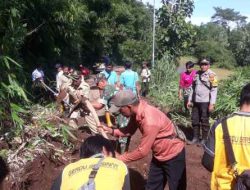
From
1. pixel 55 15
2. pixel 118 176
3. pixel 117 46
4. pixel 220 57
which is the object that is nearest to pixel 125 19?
pixel 117 46

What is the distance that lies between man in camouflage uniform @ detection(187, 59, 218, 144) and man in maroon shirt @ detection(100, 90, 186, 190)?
11.7 feet

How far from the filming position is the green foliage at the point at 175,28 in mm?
19859

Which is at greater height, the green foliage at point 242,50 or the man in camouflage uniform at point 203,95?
the man in camouflage uniform at point 203,95

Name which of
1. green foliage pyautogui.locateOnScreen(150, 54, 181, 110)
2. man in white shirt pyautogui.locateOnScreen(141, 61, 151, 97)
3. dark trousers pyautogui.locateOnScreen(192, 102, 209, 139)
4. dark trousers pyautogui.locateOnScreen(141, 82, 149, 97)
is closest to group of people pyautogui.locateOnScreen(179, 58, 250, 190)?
dark trousers pyautogui.locateOnScreen(192, 102, 209, 139)

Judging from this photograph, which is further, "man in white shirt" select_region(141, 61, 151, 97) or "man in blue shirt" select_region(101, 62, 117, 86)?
"man in white shirt" select_region(141, 61, 151, 97)

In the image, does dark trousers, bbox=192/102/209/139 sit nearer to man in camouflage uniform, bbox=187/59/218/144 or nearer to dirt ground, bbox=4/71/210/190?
man in camouflage uniform, bbox=187/59/218/144

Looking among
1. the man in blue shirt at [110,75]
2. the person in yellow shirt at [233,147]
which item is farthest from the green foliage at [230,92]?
the person in yellow shirt at [233,147]

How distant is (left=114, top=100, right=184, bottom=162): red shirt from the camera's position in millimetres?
4328

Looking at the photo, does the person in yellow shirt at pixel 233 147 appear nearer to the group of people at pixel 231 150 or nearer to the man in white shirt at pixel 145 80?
the group of people at pixel 231 150

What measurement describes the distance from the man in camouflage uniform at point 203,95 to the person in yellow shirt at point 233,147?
483cm

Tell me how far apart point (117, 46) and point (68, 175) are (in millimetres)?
26681

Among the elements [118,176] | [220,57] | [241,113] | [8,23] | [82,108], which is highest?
[8,23]

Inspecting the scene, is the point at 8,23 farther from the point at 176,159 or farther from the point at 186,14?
the point at 186,14

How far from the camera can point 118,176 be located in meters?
2.83
